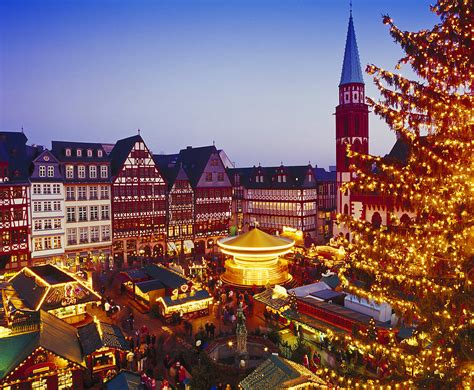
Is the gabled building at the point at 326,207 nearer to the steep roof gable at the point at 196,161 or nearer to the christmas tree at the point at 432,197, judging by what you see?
the steep roof gable at the point at 196,161

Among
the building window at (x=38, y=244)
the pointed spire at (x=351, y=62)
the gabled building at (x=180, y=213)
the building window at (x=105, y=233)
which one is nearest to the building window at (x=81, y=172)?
the building window at (x=105, y=233)

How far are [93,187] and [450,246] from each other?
31.4 meters

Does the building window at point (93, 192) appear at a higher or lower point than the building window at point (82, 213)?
higher

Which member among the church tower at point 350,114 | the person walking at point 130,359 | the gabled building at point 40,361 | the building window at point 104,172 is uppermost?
the church tower at point 350,114

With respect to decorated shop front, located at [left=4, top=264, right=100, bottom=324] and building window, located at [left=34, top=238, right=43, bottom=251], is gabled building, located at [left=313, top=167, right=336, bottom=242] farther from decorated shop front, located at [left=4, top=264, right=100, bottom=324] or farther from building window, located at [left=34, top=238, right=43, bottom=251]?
decorated shop front, located at [left=4, top=264, right=100, bottom=324]

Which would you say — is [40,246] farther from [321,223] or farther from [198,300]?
[321,223]

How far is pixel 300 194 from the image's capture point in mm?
45188

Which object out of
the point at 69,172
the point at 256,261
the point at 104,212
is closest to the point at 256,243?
the point at 256,261

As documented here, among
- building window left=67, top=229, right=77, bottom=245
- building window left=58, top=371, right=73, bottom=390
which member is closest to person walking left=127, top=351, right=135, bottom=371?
building window left=58, top=371, right=73, bottom=390

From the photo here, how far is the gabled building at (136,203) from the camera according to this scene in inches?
1428

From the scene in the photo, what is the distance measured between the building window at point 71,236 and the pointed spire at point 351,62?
30811 millimetres

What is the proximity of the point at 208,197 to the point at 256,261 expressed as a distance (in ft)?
51.1

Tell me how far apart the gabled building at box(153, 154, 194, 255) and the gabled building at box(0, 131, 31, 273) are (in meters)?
12.8

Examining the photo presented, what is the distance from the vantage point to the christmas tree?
8.44 m
